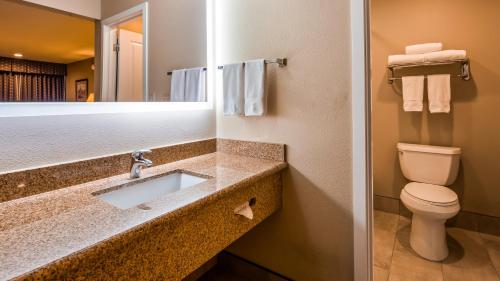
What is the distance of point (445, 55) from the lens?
6.89ft

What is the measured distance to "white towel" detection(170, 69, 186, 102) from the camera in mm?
1524

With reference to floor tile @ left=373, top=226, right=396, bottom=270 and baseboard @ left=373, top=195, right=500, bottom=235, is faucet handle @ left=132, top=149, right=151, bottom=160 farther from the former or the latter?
baseboard @ left=373, top=195, right=500, bottom=235

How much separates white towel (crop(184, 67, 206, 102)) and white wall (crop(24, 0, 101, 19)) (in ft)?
1.85

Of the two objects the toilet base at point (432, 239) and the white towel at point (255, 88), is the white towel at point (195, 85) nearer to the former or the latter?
the white towel at point (255, 88)

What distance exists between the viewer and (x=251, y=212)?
1.17 meters

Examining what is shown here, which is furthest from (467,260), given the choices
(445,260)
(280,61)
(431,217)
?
(280,61)

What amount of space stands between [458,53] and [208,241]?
236 cm

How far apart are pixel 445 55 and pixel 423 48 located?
0.18 meters

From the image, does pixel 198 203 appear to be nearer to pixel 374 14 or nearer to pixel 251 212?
pixel 251 212

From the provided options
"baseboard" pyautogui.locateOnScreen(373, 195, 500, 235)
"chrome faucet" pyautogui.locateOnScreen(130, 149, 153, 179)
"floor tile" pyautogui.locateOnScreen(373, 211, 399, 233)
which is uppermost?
"chrome faucet" pyautogui.locateOnScreen(130, 149, 153, 179)

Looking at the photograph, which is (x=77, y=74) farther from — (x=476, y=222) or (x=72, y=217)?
(x=476, y=222)

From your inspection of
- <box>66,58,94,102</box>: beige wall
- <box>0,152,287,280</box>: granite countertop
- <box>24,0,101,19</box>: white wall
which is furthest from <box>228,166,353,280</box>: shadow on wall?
<box>24,0,101,19</box>: white wall

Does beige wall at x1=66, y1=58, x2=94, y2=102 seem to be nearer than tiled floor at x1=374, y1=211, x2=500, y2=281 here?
Yes

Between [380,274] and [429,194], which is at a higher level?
[429,194]
